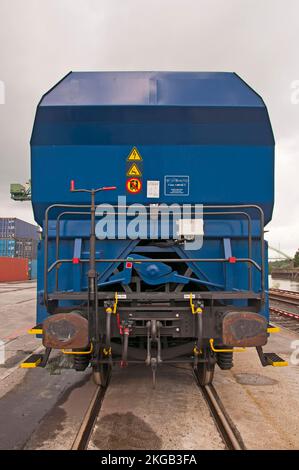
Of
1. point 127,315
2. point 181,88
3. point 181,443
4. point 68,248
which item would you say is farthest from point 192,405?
point 181,88

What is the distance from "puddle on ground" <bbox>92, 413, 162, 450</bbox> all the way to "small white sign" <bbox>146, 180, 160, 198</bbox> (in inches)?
99.5

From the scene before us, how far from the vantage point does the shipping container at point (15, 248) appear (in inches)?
1951

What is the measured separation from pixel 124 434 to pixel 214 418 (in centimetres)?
103

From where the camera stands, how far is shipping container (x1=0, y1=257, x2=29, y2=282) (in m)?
37.3

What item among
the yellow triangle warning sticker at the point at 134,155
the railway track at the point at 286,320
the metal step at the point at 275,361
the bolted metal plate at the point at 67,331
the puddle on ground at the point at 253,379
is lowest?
the railway track at the point at 286,320

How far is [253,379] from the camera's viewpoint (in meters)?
4.88

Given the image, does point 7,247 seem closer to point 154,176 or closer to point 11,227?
point 11,227

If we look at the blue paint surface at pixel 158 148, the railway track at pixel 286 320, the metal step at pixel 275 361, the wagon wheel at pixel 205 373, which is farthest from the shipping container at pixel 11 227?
the metal step at pixel 275 361

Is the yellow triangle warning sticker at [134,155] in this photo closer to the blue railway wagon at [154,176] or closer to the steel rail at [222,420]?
the blue railway wagon at [154,176]

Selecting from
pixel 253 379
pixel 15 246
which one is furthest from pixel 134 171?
pixel 15 246

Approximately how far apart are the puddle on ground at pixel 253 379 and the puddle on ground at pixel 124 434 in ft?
6.29

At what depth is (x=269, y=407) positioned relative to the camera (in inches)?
154

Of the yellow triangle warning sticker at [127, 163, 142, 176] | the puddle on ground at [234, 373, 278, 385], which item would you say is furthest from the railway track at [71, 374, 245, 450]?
the yellow triangle warning sticker at [127, 163, 142, 176]

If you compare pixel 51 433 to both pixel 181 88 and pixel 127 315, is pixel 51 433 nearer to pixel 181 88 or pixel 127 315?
pixel 127 315
